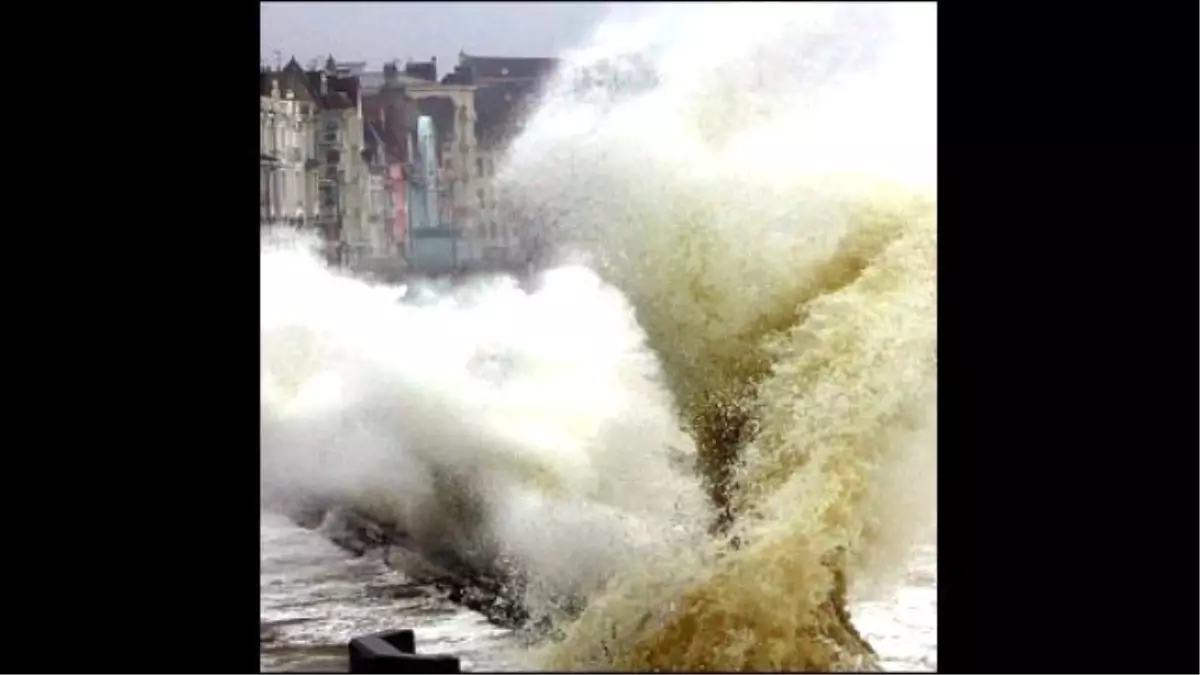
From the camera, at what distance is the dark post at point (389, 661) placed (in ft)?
7.07

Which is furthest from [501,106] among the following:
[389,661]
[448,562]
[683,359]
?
[389,661]

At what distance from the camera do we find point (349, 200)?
394 centimetres

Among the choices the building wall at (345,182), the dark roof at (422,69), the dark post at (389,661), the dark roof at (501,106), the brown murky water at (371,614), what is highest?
the dark roof at (422,69)

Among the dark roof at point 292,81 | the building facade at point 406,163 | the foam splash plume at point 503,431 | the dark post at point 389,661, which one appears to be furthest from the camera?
the foam splash plume at point 503,431

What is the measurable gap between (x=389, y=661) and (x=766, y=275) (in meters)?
2.14

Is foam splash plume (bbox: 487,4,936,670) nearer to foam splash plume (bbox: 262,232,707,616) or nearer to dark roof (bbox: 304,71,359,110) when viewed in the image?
foam splash plume (bbox: 262,232,707,616)

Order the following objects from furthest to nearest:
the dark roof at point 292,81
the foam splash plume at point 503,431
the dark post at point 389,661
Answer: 1. the foam splash plume at point 503,431
2. the dark roof at point 292,81
3. the dark post at point 389,661

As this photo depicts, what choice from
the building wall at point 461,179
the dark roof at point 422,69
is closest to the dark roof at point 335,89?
the dark roof at point 422,69

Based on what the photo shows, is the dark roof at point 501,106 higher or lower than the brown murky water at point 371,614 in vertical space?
higher

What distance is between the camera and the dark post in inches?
84.8

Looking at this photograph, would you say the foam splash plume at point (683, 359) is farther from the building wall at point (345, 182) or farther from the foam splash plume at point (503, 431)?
the building wall at point (345, 182)

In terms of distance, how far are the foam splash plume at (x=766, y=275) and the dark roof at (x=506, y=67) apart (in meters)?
0.06
